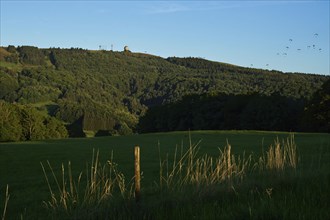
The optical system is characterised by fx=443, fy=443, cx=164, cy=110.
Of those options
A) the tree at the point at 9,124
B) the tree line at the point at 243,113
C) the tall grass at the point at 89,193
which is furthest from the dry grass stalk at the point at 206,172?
the tree at the point at 9,124

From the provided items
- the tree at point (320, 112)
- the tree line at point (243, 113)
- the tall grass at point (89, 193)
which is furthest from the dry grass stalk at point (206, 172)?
the tree line at point (243, 113)

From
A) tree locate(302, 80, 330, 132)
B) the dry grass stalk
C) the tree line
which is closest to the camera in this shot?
the dry grass stalk

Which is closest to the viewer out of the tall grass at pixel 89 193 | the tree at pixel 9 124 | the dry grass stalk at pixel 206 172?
the tall grass at pixel 89 193

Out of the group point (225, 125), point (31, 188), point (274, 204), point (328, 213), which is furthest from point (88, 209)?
point (225, 125)

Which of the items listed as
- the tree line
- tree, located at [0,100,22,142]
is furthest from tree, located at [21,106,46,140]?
the tree line

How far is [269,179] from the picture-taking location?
30.6 feet

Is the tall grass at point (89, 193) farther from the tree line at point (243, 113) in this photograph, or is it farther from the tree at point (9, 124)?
the tree at point (9, 124)

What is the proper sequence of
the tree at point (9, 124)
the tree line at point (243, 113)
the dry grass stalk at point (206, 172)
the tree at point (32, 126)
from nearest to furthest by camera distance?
the dry grass stalk at point (206, 172) → the tree line at point (243, 113) → the tree at point (9, 124) → the tree at point (32, 126)

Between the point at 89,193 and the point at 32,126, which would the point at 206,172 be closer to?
the point at 89,193

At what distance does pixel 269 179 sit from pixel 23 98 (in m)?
188

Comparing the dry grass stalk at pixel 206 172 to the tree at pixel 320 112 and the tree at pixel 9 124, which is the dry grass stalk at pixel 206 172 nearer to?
the tree at pixel 320 112

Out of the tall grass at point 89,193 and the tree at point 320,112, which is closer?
the tall grass at point 89,193

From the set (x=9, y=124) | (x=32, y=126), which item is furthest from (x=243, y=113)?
(x=9, y=124)

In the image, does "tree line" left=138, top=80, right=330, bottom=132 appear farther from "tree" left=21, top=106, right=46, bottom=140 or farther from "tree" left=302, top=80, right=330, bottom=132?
"tree" left=21, top=106, right=46, bottom=140
